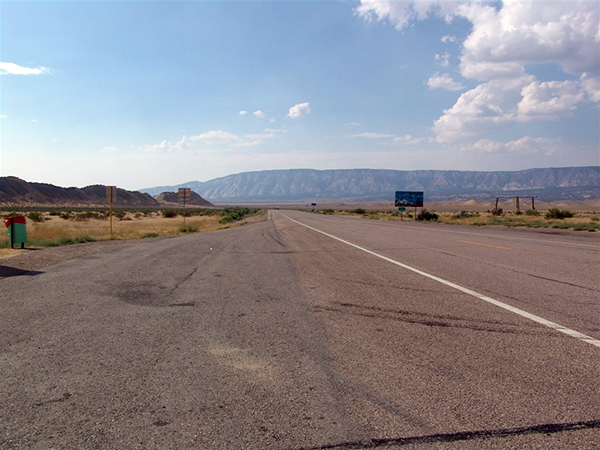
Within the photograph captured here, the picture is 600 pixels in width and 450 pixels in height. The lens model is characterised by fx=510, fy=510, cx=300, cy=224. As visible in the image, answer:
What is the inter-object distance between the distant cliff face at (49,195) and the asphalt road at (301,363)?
12378 cm

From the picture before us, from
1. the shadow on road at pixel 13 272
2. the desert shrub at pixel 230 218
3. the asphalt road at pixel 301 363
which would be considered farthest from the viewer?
the desert shrub at pixel 230 218

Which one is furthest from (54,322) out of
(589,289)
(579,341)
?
(589,289)

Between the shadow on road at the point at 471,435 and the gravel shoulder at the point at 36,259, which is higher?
the shadow on road at the point at 471,435

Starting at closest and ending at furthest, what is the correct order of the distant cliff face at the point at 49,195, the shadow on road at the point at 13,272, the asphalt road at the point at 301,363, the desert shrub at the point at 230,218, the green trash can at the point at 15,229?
the asphalt road at the point at 301,363 < the shadow on road at the point at 13,272 < the green trash can at the point at 15,229 < the desert shrub at the point at 230,218 < the distant cliff face at the point at 49,195

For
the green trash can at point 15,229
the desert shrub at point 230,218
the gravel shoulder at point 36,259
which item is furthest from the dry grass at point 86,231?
the desert shrub at point 230,218

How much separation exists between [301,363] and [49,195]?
179m

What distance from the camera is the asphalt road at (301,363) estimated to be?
3.94 meters

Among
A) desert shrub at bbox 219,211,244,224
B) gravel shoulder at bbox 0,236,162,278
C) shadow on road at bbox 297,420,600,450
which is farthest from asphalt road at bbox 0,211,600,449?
desert shrub at bbox 219,211,244,224

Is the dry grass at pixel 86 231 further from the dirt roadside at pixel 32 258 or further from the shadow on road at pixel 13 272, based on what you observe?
the shadow on road at pixel 13 272

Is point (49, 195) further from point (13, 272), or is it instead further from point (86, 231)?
point (13, 272)

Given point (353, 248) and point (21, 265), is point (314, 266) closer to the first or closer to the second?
point (353, 248)

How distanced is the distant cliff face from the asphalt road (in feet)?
406

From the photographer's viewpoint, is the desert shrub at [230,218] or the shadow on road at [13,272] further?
the desert shrub at [230,218]

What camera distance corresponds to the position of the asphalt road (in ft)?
12.9
